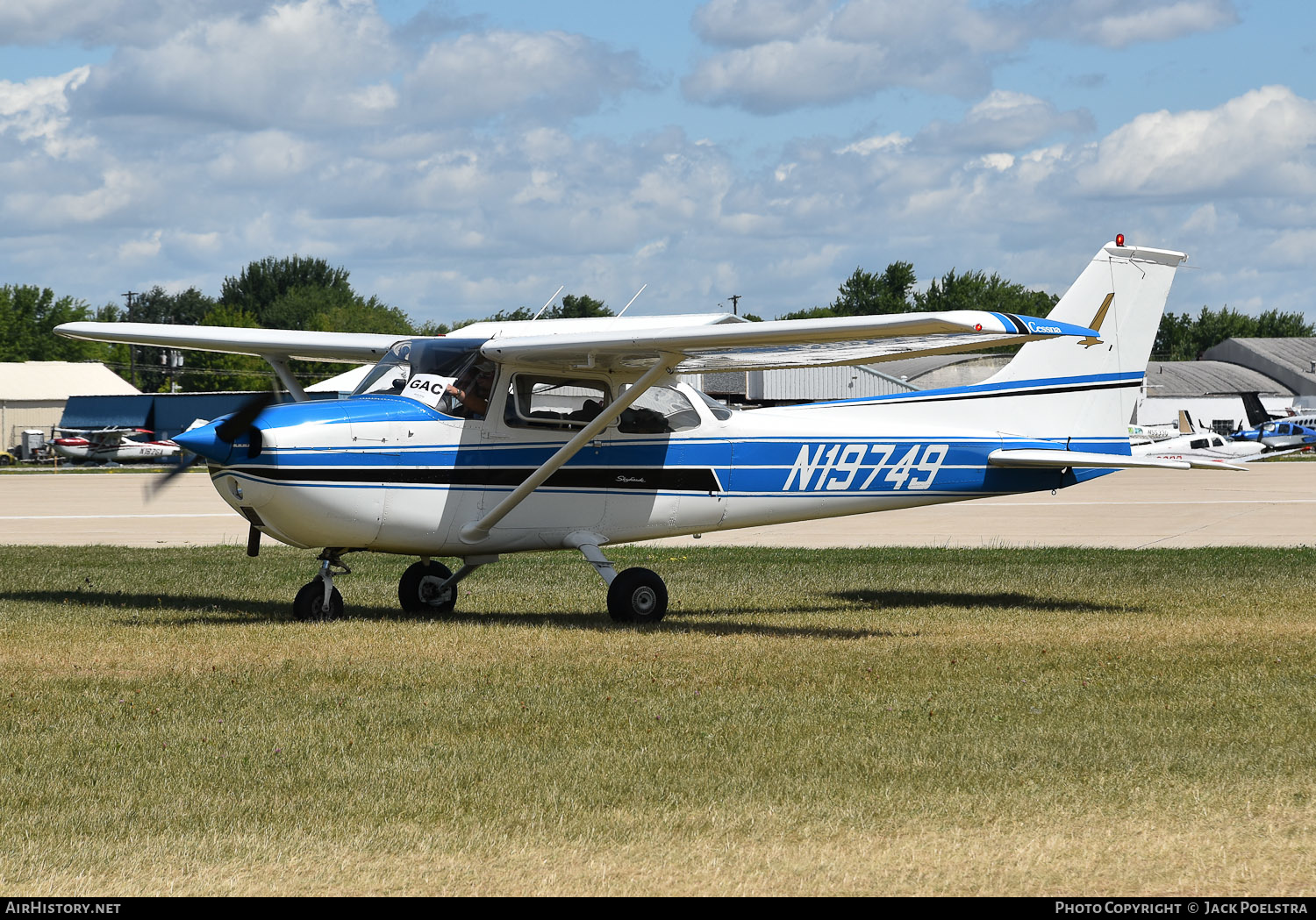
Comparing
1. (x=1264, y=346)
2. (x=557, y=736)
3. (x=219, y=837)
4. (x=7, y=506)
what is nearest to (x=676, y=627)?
(x=557, y=736)

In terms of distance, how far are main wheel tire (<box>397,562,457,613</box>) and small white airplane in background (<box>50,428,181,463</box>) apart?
1936 inches

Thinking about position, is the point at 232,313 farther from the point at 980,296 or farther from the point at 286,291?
the point at 980,296

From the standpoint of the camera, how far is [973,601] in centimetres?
1430

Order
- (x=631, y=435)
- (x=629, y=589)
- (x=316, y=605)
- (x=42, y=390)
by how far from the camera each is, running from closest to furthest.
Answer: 1. (x=316, y=605)
2. (x=629, y=589)
3. (x=631, y=435)
4. (x=42, y=390)

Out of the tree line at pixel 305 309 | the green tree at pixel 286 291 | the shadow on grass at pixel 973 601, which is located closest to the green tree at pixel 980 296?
the tree line at pixel 305 309

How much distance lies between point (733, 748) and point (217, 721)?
9.47 feet

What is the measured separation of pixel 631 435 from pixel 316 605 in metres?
3.11

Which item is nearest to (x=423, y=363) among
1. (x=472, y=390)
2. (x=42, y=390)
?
(x=472, y=390)

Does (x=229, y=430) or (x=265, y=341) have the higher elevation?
(x=265, y=341)

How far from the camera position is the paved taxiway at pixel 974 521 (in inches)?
883

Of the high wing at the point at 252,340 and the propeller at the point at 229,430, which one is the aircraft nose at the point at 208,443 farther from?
the high wing at the point at 252,340

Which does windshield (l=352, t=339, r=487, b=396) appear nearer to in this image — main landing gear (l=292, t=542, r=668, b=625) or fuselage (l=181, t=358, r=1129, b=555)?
fuselage (l=181, t=358, r=1129, b=555)

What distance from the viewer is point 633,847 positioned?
5492mm
